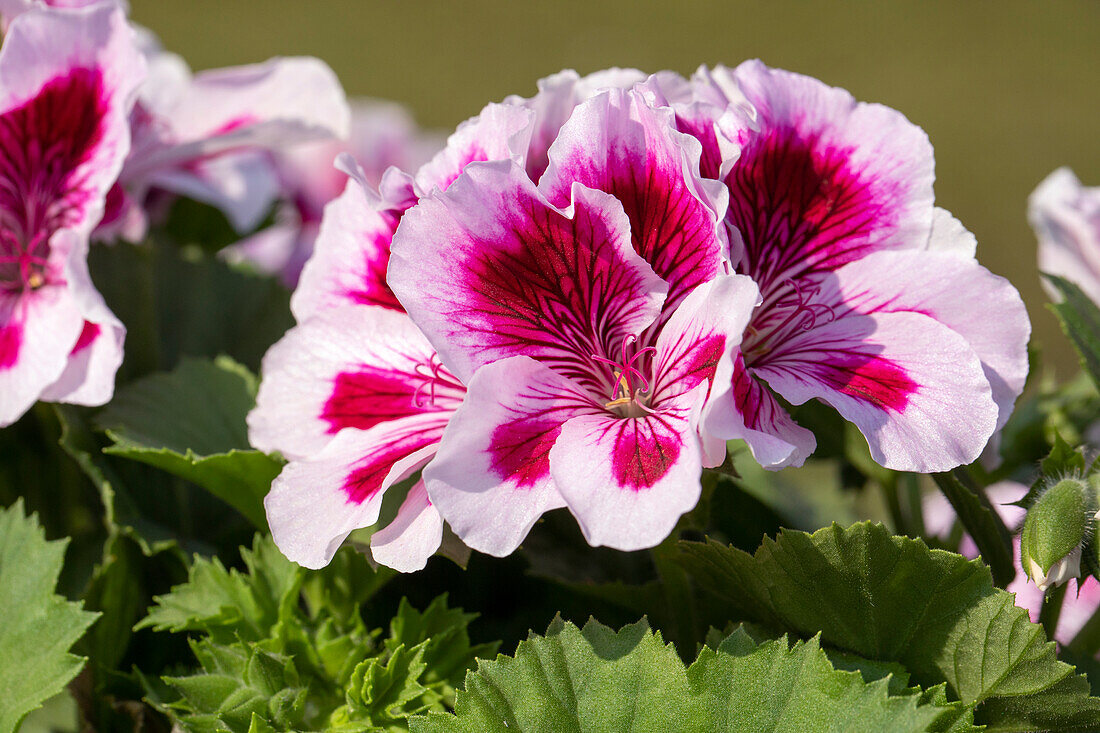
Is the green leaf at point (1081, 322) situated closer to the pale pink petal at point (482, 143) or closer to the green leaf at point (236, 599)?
the pale pink petal at point (482, 143)

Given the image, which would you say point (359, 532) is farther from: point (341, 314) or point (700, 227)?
point (700, 227)

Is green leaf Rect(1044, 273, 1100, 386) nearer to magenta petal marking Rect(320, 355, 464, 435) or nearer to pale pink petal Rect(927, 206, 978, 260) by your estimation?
pale pink petal Rect(927, 206, 978, 260)

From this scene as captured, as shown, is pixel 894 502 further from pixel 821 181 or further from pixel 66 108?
pixel 66 108

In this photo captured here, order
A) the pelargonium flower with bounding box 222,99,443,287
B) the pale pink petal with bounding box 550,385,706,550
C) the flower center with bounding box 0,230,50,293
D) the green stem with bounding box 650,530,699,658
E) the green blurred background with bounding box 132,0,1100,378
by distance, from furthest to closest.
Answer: the green blurred background with bounding box 132,0,1100,378, the pelargonium flower with bounding box 222,99,443,287, the flower center with bounding box 0,230,50,293, the green stem with bounding box 650,530,699,658, the pale pink petal with bounding box 550,385,706,550

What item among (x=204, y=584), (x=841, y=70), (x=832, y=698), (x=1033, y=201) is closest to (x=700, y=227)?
(x=832, y=698)

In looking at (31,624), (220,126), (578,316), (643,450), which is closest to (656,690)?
(643,450)

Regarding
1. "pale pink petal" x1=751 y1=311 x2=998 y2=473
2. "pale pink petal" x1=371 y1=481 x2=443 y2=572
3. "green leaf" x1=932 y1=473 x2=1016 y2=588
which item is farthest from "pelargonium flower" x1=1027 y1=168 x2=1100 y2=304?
"pale pink petal" x1=371 y1=481 x2=443 y2=572

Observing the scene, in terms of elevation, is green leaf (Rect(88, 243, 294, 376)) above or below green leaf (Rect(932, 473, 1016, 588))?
below
